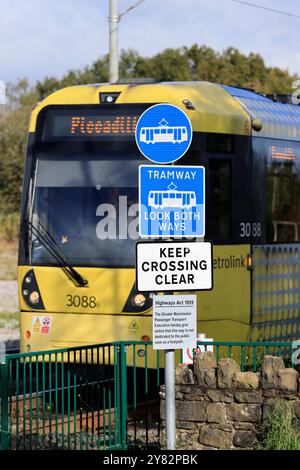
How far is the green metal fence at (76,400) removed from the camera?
1047 cm

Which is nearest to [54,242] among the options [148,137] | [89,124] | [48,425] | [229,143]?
[89,124]

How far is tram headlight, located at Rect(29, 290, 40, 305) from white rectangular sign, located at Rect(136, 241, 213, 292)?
5.56 m

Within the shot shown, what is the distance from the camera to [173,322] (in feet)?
29.6

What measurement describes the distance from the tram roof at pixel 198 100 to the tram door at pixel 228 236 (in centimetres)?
23

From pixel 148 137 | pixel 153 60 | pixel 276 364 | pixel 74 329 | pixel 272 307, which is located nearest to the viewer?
pixel 148 137

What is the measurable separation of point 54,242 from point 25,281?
63 centimetres

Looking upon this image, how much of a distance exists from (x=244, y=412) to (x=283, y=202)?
18.6 ft

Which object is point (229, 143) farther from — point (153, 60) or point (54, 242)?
point (153, 60)

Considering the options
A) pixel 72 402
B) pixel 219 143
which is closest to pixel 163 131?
pixel 72 402

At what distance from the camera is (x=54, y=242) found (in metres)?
14.4

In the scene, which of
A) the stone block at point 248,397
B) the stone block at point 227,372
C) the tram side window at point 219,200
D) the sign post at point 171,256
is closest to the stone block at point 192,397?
the stone block at point 227,372

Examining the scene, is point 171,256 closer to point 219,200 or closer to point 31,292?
point 219,200

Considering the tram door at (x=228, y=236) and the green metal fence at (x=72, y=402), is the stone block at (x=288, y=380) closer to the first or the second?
the green metal fence at (x=72, y=402)
